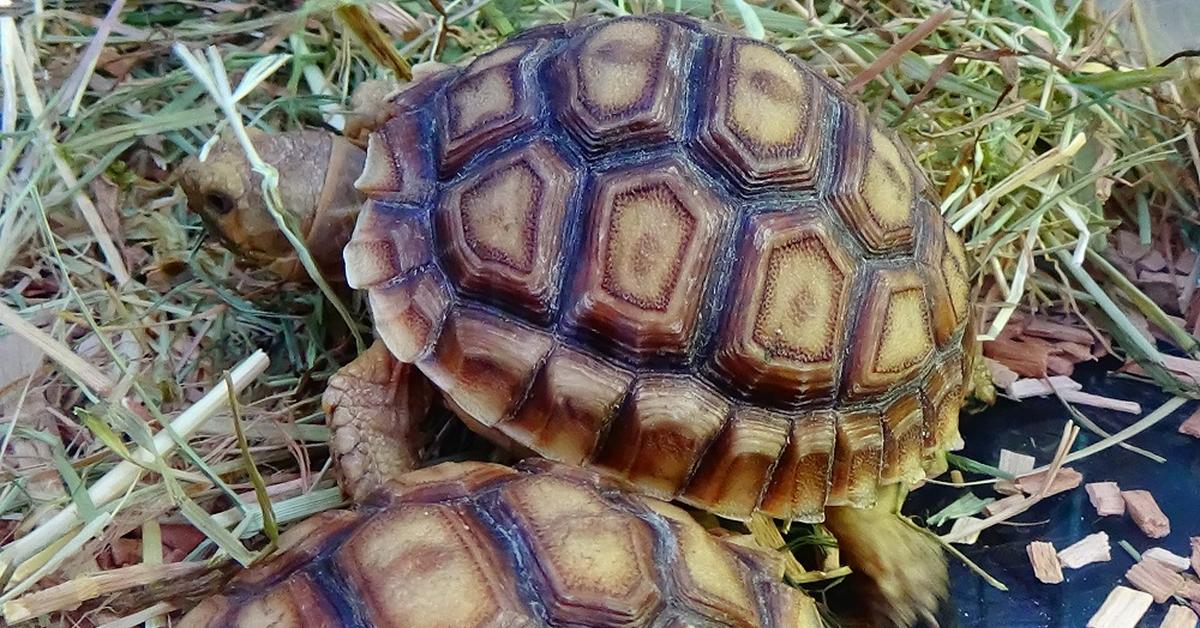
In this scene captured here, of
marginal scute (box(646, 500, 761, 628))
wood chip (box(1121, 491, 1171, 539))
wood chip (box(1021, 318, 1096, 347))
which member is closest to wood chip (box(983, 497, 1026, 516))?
wood chip (box(1121, 491, 1171, 539))

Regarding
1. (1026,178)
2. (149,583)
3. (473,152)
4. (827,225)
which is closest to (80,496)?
(149,583)

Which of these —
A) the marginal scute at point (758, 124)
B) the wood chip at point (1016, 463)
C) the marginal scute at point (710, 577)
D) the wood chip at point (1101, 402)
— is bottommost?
the wood chip at point (1016, 463)

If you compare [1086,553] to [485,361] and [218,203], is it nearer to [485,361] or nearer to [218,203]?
[485,361]

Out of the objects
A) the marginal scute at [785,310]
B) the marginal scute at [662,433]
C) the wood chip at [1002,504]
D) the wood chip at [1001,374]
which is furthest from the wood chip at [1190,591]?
the marginal scute at [662,433]

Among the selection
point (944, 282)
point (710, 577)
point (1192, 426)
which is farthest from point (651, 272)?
point (1192, 426)

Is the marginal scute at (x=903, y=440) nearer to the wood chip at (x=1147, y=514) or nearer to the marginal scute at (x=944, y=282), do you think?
the marginal scute at (x=944, y=282)

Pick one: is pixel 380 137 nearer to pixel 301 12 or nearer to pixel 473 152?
pixel 473 152
